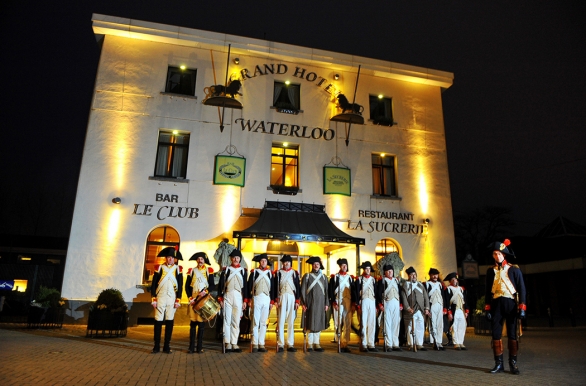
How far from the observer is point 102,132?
16078 mm

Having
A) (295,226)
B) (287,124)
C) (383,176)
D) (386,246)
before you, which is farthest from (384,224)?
(287,124)

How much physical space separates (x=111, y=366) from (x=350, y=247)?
1154 cm

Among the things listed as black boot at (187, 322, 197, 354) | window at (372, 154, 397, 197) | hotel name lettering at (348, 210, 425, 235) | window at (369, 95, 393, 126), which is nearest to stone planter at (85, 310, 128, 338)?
black boot at (187, 322, 197, 354)

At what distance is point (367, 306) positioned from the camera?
10242mm

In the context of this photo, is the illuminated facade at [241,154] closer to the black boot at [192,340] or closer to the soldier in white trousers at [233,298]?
the soldier in white trousers at [233,298]

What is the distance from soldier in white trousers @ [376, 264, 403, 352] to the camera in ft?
33.9

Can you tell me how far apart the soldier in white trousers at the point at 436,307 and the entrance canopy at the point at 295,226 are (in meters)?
3.98

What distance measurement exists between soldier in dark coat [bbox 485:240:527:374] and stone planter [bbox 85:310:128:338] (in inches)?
369

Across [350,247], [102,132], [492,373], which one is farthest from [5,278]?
[492,373]

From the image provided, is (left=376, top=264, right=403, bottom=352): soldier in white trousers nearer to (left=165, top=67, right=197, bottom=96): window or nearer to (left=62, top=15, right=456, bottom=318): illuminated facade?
→ (left=62, top=15, right=456, bottom=318): illuminated facade

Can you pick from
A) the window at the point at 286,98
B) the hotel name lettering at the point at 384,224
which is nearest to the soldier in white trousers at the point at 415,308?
the hotel name lettering at the point at 384,224

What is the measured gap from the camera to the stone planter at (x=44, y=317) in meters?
13.0

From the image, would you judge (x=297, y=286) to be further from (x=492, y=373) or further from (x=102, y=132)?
(x=102, y=132)

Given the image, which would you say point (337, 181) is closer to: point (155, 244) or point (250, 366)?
point (155, 244)
